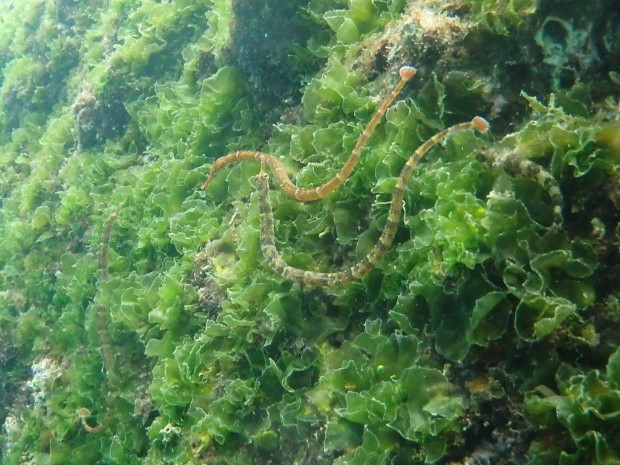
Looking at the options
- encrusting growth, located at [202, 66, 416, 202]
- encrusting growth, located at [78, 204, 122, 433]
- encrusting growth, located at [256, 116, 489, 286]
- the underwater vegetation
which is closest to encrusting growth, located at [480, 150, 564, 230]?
the underwater vegetation

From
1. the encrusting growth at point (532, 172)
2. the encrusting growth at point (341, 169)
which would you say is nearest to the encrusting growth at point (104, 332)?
the encrusting growth at point (341, 169)

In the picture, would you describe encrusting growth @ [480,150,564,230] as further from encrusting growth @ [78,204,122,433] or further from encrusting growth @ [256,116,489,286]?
encrusting growth @ [78,204,122,433]

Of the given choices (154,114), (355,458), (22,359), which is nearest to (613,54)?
(355,458)

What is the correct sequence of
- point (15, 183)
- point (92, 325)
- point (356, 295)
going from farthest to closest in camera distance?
point (15, 183)
point (92, 325)
point (356, 295)

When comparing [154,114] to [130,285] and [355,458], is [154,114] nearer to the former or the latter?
[130,285]

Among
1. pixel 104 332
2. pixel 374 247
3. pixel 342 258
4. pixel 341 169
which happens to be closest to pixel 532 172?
pixel 374 247

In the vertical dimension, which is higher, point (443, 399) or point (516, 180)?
point (516, 180)

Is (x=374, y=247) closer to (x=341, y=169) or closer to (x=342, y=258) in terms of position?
(x=342, y=258)
